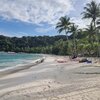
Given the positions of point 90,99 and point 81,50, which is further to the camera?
point 81,50

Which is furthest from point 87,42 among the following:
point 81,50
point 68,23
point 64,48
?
point 64,48

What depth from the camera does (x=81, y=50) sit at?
66125mm

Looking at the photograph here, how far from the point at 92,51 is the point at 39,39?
107m

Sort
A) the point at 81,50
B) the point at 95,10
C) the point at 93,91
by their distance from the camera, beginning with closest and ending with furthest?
1. the point at 93,91
2. the point at 95,10
3. the point at 81,50

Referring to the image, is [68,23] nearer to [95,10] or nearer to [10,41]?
[95,10]

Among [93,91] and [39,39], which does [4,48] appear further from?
[93,91]

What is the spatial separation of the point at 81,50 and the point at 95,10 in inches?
955

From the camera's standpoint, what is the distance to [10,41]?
15575cm

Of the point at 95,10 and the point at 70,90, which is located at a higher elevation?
the point at 95,10

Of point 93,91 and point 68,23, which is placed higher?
point 68,23

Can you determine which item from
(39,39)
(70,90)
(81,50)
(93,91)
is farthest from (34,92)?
(39,39)

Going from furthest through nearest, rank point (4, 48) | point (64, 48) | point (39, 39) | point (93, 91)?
point (39, 39), point (4, 48), point (64, 48), point (93, 91)

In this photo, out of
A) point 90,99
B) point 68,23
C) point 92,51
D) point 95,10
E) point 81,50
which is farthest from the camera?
point 81,50

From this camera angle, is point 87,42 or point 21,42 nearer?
point 87,42
